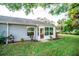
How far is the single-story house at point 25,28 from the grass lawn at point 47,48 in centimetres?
16

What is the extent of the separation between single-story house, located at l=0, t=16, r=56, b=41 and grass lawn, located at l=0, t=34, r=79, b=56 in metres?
0.16

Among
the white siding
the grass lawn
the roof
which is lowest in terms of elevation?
the grass lawn

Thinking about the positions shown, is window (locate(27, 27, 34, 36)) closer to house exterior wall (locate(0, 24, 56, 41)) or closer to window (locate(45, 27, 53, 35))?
house exterior wall (locate(0, 24, 56, 41))

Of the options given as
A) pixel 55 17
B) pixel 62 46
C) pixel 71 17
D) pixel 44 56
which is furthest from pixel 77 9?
pixel 44 56

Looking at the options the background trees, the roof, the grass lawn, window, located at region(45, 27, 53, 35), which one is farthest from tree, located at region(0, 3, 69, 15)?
the grass lawn

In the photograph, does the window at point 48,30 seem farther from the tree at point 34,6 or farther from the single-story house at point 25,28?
the tree at point 34,6

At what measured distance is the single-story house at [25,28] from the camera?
15.5ft

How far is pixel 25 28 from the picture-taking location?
4.87 m

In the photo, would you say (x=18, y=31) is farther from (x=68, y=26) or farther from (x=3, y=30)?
(x=68, y=26)

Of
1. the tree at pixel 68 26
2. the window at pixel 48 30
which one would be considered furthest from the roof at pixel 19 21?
the tree at pixel 68 26

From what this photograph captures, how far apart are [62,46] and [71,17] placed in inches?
26.0

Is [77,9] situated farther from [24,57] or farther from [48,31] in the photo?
[24,57]

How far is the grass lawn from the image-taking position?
4723 mm

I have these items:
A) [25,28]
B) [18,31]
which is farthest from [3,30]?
[25,28]
